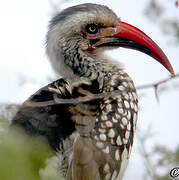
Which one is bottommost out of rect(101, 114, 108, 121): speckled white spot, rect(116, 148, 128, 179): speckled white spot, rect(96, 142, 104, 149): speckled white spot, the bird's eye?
rect(116, 148, 128, 179): speckled white spot

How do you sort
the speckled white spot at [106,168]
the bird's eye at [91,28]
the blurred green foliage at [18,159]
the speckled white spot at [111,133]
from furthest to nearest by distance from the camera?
the bird's eye at [91,28] < the speckled white spot at [111,133] < the speckled white spot at [106,168] < the blurred green foliage at [18,159]

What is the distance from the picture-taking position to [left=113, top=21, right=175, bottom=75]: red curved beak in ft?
11.3

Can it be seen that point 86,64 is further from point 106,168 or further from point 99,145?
point 106,168

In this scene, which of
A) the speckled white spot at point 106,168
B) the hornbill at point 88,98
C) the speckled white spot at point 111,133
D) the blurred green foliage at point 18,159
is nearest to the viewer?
the blurred green foliage at point 18,159

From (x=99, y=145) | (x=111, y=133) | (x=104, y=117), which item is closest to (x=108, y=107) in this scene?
(x=104, y=117)

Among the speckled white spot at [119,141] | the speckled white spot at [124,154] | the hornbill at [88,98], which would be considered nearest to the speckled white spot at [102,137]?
the hornbill at [88,98]

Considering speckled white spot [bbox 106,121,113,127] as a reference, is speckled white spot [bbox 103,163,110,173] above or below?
below

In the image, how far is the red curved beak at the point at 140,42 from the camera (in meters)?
3.45

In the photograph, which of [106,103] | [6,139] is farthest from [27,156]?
[106,103]

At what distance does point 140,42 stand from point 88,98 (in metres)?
1.45

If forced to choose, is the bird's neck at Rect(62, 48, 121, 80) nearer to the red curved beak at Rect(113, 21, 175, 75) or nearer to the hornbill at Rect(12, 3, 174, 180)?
the hornbill at Rect(12, 3, 174, 180)

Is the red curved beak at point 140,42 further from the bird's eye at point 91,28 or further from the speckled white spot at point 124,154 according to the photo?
the speckled white spot at point 124,154

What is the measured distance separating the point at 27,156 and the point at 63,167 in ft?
4.05

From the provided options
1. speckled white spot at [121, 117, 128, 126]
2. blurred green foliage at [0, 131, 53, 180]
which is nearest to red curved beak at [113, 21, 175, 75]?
speckled white spot at [121, 117, 128, 126]
